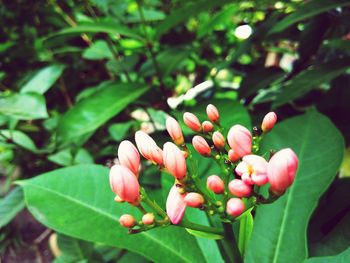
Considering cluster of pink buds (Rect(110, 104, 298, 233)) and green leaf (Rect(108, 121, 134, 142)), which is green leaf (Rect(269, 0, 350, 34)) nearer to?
cluster of pink buds (Rect(110, 104, 298, 233))

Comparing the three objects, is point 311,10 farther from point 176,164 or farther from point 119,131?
point 119,131

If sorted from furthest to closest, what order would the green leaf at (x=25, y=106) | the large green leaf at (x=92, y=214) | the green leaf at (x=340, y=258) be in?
the green leaf at (x=25, y=106) → the large green leaf at (x=92, y=214) → the green leaf at (x=340, y=258)

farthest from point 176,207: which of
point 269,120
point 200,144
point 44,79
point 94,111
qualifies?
point 44,79

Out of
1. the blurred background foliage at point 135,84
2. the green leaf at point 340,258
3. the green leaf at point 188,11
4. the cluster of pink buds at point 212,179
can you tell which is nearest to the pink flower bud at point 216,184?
the cluster of pink buds at point 212,179

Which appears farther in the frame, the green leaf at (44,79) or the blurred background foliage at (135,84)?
the green leaf at (44,79)

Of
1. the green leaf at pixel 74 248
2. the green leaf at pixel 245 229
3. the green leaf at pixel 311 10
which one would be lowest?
the green leaf at pixel 74 248

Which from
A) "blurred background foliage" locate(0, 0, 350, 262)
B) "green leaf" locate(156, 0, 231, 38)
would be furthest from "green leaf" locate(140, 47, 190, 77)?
"green leaf" locate(156, 0, 231, 38)

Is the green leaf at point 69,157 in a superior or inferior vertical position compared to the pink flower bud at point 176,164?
inferior

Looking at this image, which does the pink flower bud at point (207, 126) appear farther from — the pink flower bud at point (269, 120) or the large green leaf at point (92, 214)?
the large green leaf at point (92, 214)
